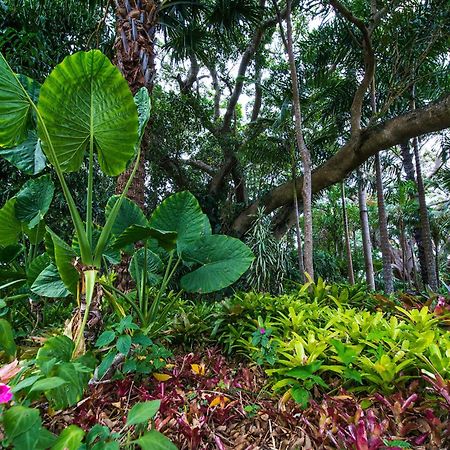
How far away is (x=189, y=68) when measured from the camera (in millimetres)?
9172

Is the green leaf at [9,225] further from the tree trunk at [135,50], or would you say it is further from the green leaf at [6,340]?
the green leaf at [6,340]

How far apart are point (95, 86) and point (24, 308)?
80.9 inches

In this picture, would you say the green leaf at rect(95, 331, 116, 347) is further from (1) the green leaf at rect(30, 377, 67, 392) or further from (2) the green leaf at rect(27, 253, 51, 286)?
(2) the green leaf at rect(27, 253, 51, 286)

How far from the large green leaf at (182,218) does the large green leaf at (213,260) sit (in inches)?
3.0

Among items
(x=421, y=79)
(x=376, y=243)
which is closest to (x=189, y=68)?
(x=421, y=79)

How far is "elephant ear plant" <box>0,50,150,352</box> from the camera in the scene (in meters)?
1.53

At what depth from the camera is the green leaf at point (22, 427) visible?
766mm

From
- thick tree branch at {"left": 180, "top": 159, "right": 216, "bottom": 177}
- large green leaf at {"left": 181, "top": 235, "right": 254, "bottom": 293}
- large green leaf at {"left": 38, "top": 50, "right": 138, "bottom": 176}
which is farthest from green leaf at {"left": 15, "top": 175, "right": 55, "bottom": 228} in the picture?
thick tree branch at {"left": 180, "top": 159, "right": 216, "bottom": 177}

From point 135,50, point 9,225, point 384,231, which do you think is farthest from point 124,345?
point 384,231

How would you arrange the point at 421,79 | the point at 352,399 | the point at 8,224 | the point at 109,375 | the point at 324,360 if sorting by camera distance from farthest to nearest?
the point at 421,79 < the point at 8,224 < the point at 324,360 < the point at 109,375 < the point at 352,399

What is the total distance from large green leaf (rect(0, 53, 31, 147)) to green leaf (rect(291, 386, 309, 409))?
183cm

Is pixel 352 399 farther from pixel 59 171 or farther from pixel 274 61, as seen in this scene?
pixel 274 61

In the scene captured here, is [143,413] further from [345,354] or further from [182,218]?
[182,218]

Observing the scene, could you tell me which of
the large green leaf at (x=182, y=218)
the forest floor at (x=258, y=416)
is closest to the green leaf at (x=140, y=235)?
the large green leaf at (x=182, y=218)
